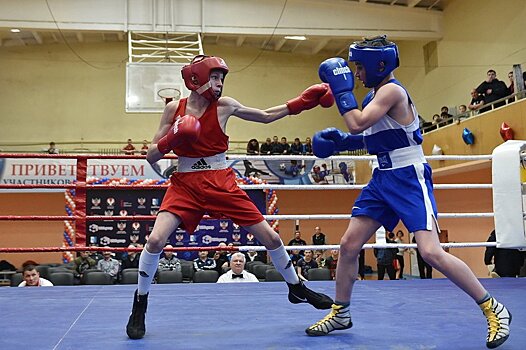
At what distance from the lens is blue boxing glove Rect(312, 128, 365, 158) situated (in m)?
2.53

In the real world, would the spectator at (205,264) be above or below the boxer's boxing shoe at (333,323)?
below

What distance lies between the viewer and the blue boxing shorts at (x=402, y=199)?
226 cm

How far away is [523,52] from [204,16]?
728cm

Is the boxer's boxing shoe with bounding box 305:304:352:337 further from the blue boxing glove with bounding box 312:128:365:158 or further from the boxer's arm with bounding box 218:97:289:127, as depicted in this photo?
the boxer's arm with bounding box 218:97:289:127

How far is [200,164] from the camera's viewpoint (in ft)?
8.70

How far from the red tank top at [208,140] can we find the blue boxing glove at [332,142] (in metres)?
0.48

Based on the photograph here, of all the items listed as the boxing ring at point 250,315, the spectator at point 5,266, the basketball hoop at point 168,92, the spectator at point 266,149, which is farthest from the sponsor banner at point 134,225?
the boxing ring at point 250,315

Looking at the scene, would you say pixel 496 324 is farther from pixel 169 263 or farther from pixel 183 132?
pixel 169 263

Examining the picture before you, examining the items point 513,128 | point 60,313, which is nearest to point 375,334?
point 60,313

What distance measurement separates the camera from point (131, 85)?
1045 centimetres

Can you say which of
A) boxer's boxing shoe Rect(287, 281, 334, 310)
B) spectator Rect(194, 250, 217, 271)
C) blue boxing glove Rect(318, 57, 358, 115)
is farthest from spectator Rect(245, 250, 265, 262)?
blue boxing glove Rect(318, 57, 358, 115)

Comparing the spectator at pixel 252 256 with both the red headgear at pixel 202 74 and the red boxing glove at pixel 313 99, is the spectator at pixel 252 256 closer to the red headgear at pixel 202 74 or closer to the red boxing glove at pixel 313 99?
the red boxing glove at pixel 313 99

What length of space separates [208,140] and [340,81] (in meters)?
0.73

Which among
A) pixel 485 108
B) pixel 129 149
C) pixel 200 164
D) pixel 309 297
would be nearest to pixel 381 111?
pixel 200 164
